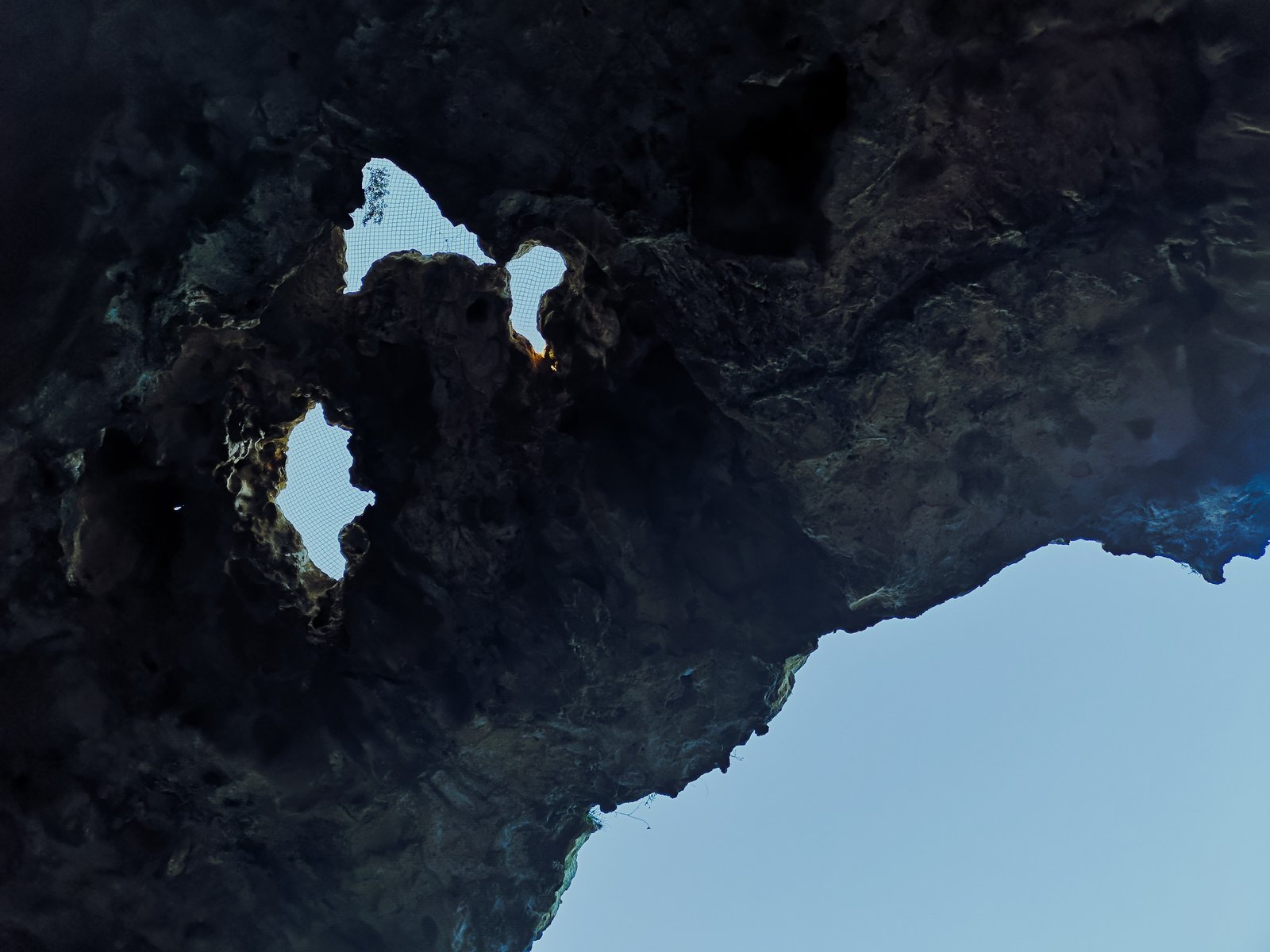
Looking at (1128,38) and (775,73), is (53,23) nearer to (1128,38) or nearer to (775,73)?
(775,73)

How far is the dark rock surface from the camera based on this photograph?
17.8ft

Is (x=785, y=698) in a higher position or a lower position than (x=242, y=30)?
lower

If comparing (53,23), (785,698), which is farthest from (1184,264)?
(53,23)

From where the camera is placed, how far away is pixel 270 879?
309 inches

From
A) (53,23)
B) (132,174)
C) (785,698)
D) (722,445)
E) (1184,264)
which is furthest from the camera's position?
(785,698)

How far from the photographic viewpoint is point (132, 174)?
5.51m

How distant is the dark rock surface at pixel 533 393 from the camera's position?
17.8 ft

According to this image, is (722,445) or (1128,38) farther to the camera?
(722,445)

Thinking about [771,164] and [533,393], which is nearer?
[771,164]

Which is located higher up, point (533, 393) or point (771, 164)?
point (533, 393)

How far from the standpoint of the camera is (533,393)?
23.7 ft

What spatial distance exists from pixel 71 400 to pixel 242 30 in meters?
2.61

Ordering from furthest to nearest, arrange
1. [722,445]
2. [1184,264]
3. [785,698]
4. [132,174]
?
1. [785,698]
2. [722,445]
3. [1184,264]
4. [132,174]

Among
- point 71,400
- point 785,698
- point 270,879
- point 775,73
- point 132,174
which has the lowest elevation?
point 785,698
